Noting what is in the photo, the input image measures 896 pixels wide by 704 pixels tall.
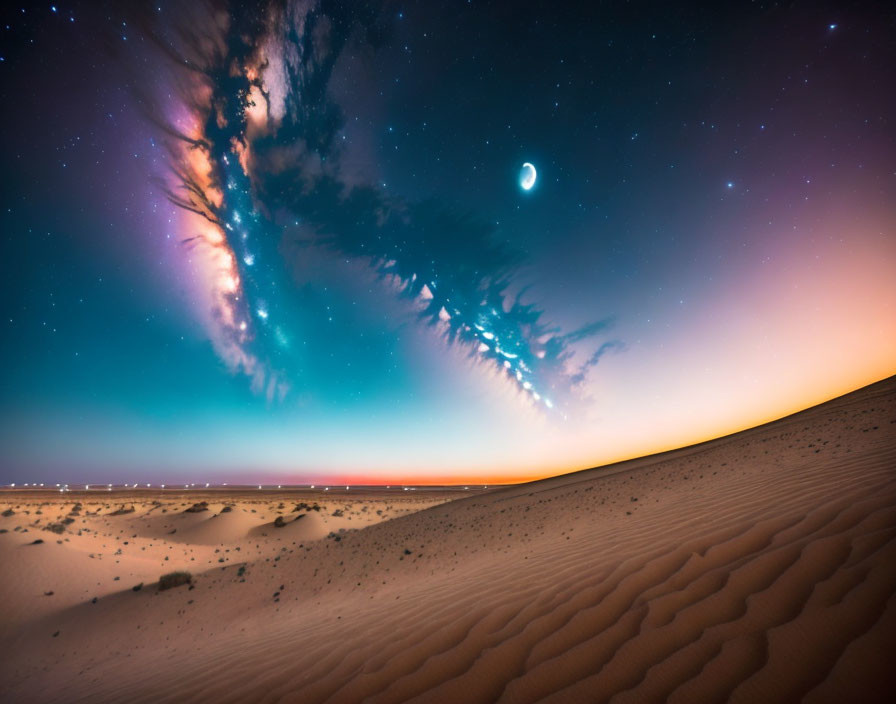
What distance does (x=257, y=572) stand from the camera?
8539 mm

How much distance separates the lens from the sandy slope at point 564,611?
1.97m

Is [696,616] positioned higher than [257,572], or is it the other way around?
[696,616]

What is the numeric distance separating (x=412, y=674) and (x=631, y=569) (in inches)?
82.0

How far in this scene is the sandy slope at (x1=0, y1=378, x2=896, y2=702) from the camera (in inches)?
77.6

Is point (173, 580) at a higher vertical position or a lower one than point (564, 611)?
lower

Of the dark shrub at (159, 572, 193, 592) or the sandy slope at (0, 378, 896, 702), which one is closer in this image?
the sandy slope at (0, 378, 896, 702)

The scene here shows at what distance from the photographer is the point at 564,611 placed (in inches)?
114

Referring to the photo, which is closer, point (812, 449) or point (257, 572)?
point (812, 449)

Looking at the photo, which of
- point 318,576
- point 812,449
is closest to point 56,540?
point 318,576

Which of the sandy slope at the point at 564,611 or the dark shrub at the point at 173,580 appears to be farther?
the dark shrub at the point at 173,580

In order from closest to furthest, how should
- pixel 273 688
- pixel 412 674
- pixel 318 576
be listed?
pixel 412 674
pixel 273 688
pixel 318 576

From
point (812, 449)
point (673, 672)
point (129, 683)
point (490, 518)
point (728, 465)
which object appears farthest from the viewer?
point (490, 518)

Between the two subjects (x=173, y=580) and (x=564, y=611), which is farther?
(x=173, y=580)

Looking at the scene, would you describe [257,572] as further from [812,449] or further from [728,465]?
[812,449]
